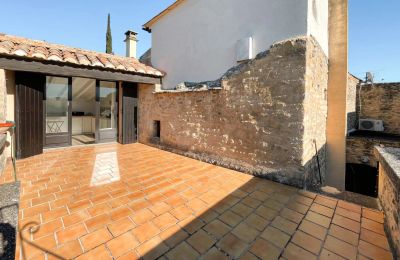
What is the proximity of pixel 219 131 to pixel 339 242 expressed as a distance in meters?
3.14

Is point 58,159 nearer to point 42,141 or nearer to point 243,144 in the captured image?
point 42,141

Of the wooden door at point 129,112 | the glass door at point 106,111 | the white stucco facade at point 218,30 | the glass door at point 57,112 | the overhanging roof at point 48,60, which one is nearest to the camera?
the white stucco facade at point 218,30

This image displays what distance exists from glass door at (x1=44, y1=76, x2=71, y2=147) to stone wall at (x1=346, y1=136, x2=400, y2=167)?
1024 cm

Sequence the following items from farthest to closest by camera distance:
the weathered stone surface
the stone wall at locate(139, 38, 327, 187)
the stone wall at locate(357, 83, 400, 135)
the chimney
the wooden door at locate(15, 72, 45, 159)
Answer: the chimney → the stone wall at locate(357, 83, 400, 135) → the wooden door at locate(15, 72, 45, 159) → the stone wall at locate(139, 38, 327, 187) → the weathered stone surface

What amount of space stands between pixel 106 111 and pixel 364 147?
984 centimetres

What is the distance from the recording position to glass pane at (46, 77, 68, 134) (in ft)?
19.2

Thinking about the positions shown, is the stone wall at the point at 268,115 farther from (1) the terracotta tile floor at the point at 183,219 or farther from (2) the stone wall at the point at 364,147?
(2) the stone wall at the point at 364,147

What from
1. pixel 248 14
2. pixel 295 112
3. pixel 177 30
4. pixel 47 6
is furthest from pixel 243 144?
pixel 47 6

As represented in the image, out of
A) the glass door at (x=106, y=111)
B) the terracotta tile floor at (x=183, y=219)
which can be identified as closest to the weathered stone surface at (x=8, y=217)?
the terracotta tile floor at (x=183, y=219)

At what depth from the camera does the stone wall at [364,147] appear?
628 cm

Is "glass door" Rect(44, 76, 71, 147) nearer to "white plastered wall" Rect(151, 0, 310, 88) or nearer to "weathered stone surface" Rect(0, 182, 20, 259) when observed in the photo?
"weathered stone surface" Rect(0, 182, 20, 259)

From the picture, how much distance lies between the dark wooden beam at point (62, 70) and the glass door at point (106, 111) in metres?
1.65

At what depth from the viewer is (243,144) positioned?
13.9ft

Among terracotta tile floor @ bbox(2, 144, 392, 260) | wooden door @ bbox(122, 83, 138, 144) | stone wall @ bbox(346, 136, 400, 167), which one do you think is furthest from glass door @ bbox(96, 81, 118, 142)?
stone wall @ bbox(346, 136, 400, 167)
